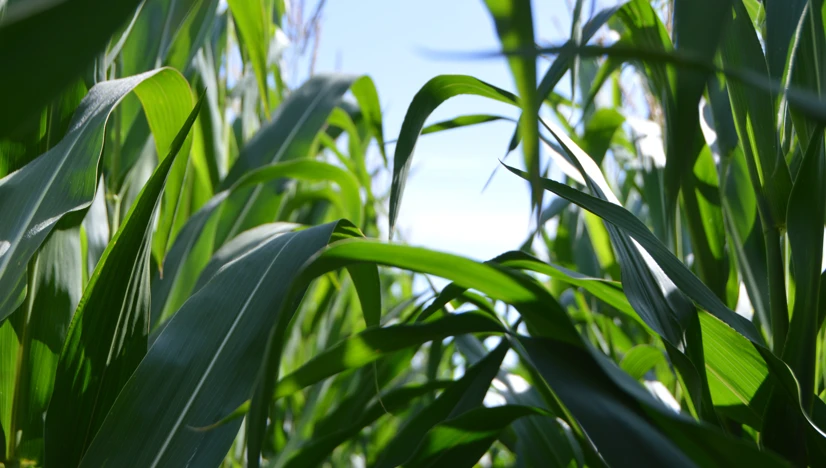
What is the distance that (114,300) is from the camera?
334 millimetres

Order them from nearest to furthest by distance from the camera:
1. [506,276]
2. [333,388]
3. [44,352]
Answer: [506,276] → [44,352] → [333,388]

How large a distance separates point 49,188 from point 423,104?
195 mm

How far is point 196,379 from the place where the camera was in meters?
0.30

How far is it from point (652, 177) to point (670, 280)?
0.33m

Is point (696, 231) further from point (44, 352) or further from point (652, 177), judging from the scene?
point (44, 352)

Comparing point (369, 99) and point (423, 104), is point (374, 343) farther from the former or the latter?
point (369, 99)


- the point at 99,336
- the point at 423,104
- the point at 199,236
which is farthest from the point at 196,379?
the point at 199,236

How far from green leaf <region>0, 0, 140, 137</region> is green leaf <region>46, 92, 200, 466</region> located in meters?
0.21

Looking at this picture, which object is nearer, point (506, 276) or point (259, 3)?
point (506, 276)

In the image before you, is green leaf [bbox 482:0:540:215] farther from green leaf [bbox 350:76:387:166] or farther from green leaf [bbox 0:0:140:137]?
green leaf [bbox 350:76:387:166]

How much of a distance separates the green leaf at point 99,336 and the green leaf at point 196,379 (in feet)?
0.14

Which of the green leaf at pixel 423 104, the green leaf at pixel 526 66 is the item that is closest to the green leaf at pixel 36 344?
the green leaf at pixel 423 104

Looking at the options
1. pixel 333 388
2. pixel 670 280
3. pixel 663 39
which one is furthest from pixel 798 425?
pixel 333 388

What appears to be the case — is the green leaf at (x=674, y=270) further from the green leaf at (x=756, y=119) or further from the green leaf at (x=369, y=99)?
the green leaf at (x=369, y=99)
